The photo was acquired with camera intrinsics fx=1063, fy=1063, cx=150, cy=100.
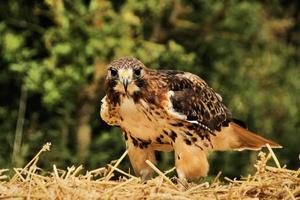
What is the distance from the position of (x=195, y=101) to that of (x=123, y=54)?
2.34 meters

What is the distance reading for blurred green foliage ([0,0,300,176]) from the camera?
9.20 metres

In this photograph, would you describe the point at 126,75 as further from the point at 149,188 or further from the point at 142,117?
the point at 149,188

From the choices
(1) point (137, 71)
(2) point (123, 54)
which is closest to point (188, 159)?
(1) point (137, 71)

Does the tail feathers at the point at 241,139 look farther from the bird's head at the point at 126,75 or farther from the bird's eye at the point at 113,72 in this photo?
the bird's eye at the point at 113,72

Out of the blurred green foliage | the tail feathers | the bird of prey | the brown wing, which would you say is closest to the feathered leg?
the bird of prey

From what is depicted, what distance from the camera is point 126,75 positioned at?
6.26 metres

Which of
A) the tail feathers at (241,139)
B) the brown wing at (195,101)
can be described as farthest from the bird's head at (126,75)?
the tail feathers at (241,139)

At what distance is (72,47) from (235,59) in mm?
1993

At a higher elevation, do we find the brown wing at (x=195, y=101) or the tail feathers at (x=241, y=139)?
the brown wing at (x=195, y=101)

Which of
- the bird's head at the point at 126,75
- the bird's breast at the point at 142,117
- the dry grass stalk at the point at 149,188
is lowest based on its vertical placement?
the dry grass stalk at the point at 149,188

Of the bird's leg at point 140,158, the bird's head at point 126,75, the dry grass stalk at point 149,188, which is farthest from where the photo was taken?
the bird's leg at point 140,158

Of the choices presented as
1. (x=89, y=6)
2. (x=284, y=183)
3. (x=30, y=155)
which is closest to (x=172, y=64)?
(x=89, y=6)

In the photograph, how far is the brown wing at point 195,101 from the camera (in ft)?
21.7

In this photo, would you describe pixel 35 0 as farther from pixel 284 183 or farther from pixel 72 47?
pixel 284 183
